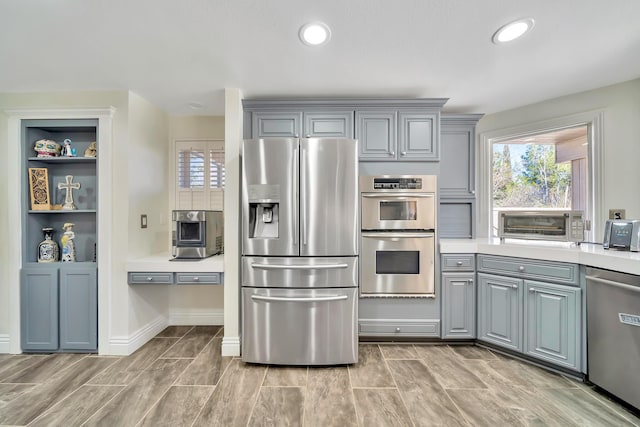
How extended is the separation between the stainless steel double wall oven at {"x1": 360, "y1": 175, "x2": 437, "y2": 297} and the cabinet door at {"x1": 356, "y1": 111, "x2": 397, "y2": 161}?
0.25m

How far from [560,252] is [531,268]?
0.24 m

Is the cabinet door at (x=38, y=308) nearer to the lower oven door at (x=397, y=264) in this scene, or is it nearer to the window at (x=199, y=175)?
the window at (x=199, y=175)

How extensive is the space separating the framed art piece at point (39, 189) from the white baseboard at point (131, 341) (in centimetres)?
141

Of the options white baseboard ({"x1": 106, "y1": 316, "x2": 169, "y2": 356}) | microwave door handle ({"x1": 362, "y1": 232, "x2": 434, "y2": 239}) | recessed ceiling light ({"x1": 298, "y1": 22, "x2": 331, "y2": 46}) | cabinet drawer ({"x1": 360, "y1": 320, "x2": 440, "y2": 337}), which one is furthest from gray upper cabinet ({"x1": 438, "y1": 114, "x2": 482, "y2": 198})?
white baseboard ({"x1": 106, "y1": 316, "x2": 169, "y2": 356})

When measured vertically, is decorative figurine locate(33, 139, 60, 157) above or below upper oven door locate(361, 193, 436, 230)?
above

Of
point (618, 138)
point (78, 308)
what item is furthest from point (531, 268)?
point (78, 308)

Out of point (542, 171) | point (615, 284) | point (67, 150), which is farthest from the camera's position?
point (542, 171)

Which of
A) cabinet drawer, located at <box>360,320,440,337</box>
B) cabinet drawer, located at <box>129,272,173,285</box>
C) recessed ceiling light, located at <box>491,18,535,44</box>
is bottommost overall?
cabinet drawer, located at <box>360,320,440,337</box>

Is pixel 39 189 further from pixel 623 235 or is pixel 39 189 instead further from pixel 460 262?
pixel 623 235

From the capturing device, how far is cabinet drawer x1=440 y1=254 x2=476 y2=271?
8.79ft

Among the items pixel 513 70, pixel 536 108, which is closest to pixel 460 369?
pixel 513 70

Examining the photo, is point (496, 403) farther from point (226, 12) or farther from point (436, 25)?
point (226, 12)

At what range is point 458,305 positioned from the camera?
8.80ft

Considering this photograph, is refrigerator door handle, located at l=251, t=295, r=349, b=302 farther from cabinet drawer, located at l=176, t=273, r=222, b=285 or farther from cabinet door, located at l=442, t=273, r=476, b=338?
cabinet door, located at l=442, t=273, r=476, b=338
